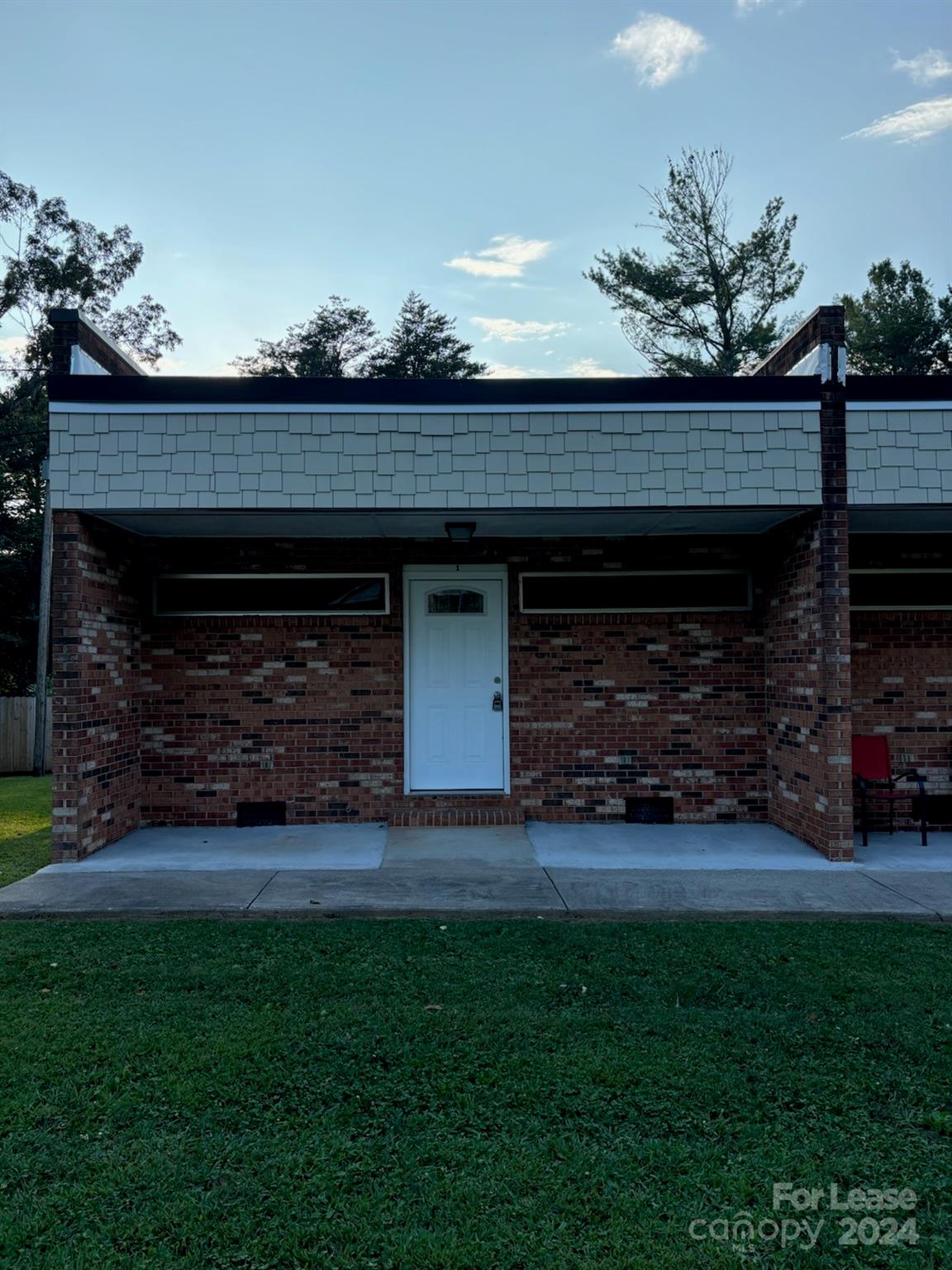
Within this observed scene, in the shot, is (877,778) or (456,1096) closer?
(456,1096)

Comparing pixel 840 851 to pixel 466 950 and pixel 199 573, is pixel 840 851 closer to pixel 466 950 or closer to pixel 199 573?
pixel 466 950

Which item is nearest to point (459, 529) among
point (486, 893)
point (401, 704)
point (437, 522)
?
point (437, 522)

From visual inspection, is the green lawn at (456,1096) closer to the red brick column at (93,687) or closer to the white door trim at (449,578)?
the red brick column at (93,687)

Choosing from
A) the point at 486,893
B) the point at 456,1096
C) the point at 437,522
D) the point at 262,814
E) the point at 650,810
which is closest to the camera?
the point at 456,1096

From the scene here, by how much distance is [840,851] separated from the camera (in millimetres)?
6457

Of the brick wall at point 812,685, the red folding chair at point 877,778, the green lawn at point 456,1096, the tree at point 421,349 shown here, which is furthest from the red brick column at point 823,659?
the tree at point 421,349

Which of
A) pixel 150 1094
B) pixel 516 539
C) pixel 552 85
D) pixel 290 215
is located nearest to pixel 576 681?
pixel 516 539

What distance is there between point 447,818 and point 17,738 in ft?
39.5

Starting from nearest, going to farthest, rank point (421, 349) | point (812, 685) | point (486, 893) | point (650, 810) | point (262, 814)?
point (486, 893)
point (812, 685)
point (262, 814)
point (650, 810)
point (421, 349)

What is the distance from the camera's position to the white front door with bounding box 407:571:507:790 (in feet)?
25.8

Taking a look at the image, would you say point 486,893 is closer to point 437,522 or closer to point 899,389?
point 437,522

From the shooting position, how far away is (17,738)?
15922 millimetres

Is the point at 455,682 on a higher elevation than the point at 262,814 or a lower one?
higher

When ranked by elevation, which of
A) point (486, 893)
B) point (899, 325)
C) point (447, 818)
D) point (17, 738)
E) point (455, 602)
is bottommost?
point (486, 893)
